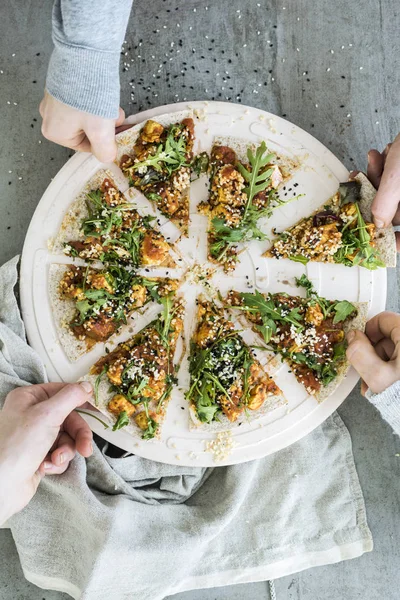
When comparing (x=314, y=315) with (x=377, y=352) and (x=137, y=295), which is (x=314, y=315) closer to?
(x=377, y=352)

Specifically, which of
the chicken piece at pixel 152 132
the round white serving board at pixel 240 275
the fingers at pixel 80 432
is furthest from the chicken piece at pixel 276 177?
the fingers at pixel 80 432

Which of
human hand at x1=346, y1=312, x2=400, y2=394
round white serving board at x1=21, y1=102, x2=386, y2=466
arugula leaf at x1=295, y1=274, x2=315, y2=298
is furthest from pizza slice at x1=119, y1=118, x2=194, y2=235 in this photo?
human hand at x1=346, y1=312, x2=400, y2=394

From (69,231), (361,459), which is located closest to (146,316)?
(69,231)

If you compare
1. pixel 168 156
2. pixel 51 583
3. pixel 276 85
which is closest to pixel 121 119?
pixel 168 156

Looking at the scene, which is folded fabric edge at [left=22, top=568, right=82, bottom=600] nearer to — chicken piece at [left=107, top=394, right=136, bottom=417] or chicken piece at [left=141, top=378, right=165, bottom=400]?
chicken piece at [left=107, top=394, right=136, bottom=417]

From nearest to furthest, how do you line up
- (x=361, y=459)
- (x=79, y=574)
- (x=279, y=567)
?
(x=79, y=574) < (x=279, y=567) < (x=361, y=459)

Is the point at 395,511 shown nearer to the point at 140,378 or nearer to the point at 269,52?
the point at 140,378
